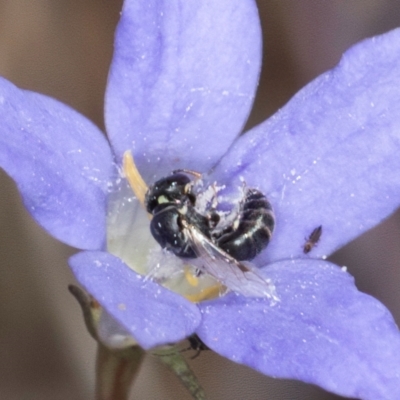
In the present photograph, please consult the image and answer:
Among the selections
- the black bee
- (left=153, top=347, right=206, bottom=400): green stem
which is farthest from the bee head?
(left=153, top=347, right=206, bottom=400): green stem

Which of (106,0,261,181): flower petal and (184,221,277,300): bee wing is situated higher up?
(106,0,261,181): flower petal

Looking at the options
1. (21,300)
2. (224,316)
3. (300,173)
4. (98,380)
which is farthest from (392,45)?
(21,300)

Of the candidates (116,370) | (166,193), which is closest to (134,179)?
(166,193)

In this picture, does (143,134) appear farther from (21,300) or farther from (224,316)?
(21,300)

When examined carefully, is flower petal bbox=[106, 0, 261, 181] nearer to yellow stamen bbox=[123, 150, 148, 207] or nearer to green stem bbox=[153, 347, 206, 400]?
yellow stamen bbox=[123, 150, 148, 207]

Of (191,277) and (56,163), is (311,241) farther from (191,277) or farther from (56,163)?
(56,163)

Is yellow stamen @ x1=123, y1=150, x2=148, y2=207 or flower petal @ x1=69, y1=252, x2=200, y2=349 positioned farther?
yellow stamen @ x1=123, y1=150, x2=148, y2=207
